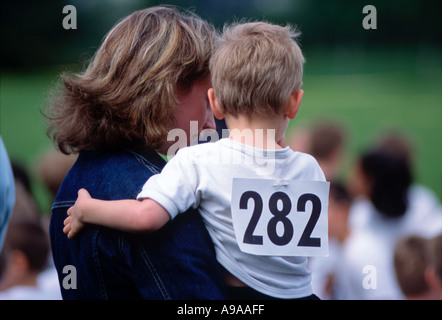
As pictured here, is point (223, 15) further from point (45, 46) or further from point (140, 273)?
point (140, 273)

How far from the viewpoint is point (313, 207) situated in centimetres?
151

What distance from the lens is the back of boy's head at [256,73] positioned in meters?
1.50

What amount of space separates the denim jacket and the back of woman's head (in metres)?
2.56

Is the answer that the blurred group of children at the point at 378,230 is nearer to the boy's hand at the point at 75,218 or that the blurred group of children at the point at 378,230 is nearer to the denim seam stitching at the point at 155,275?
the denim seam stitching at the point at 155,275

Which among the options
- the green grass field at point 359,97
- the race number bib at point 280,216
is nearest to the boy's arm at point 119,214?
the race number bib at point 280,216

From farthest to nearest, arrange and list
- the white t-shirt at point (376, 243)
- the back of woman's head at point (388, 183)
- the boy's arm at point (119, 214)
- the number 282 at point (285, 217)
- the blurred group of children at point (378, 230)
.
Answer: the back of woman's head at point (388, 183) < the white t-shirt at point (376, 243) < the blurred group of children at point (378, 230) < the number 282 at point (285, 217) < the boy's arm at point (119, 214)

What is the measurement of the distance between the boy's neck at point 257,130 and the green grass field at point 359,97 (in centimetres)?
1371

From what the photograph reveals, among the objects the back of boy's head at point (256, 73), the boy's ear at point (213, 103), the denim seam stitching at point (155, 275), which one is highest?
the back of boy's head at point (256, 73)

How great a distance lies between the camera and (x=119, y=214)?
4.47ft

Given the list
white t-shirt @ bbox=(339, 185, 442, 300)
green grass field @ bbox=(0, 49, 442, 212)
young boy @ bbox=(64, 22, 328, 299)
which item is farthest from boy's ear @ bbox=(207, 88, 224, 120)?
green grass field @ bbox=(0, 49, 442, 212)

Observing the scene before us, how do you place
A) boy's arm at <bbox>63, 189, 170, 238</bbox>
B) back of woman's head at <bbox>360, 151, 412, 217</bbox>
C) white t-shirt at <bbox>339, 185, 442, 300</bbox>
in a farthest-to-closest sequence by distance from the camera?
1. back of woman's head at <bbox>360, 151, 412, 217</bbox>
2. white t-shirt at <bbox>339, 185, 442, 300</bbox>
3. boy's arm at <bbox>63, 189, 170, 238</bbox>

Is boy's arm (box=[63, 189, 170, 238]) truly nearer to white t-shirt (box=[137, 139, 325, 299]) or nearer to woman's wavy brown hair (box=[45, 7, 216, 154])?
white t-shirt (box=[137, 139, 325, 299])

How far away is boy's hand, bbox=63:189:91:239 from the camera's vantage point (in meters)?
1.42
